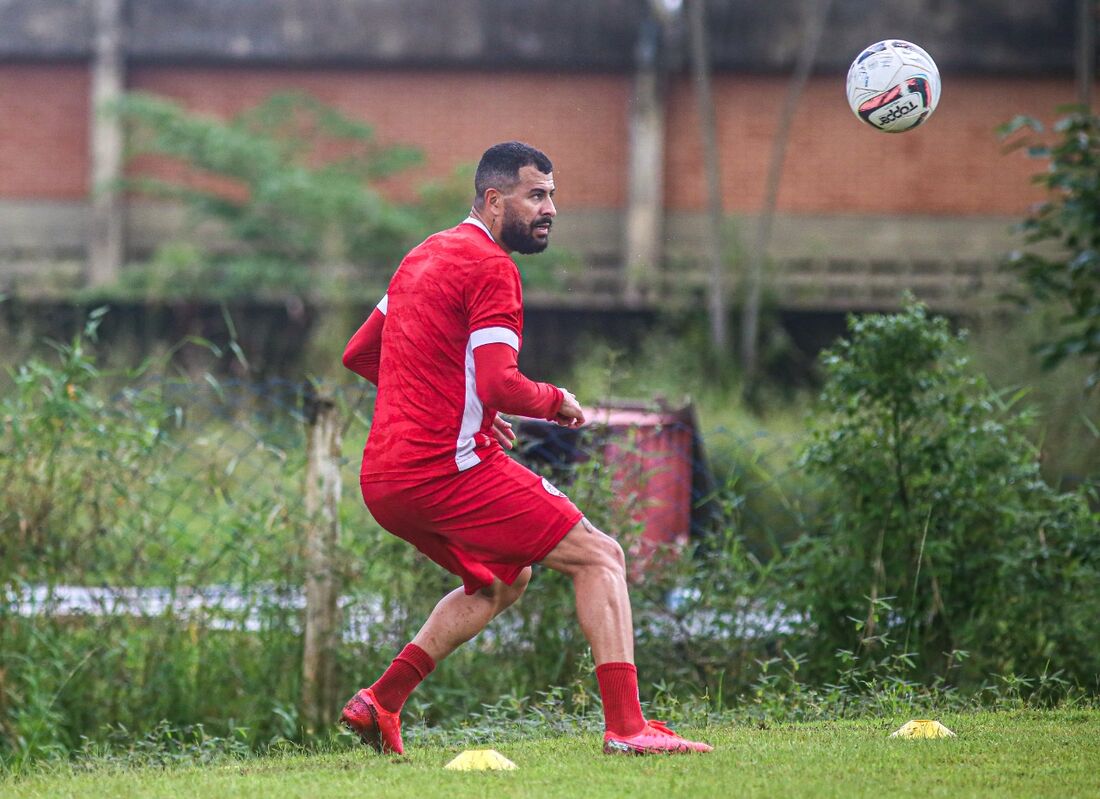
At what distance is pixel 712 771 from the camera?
418 centimetres

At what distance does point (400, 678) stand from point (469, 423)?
0.93m

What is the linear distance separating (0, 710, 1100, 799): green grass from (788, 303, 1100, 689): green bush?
3.46 feet

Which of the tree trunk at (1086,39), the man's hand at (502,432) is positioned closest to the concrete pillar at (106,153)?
the tree trunk at (1086,39)

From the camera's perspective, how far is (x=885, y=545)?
6199 mm

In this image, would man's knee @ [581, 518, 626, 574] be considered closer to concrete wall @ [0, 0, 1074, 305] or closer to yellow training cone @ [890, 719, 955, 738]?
yellow training cone @ [890, 719, 955, 738]

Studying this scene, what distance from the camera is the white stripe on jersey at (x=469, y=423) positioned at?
4.53m

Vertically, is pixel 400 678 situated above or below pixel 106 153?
below

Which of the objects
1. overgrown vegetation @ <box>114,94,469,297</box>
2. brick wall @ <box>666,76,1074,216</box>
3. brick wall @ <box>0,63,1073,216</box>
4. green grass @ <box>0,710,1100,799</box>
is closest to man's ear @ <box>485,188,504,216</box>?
green grass @ <box>0,710,1100,799</box>

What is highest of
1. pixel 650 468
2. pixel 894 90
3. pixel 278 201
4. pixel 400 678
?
pixel 278 201

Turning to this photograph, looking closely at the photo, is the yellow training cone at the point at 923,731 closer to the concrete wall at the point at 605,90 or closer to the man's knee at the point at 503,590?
the man's knee at the point at 503,590

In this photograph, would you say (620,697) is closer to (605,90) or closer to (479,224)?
(479,224)

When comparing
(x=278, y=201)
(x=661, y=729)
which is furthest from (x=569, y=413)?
(x=278, y=201)

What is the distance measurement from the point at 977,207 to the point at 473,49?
24.8ft

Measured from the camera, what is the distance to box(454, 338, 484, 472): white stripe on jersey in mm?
4527
